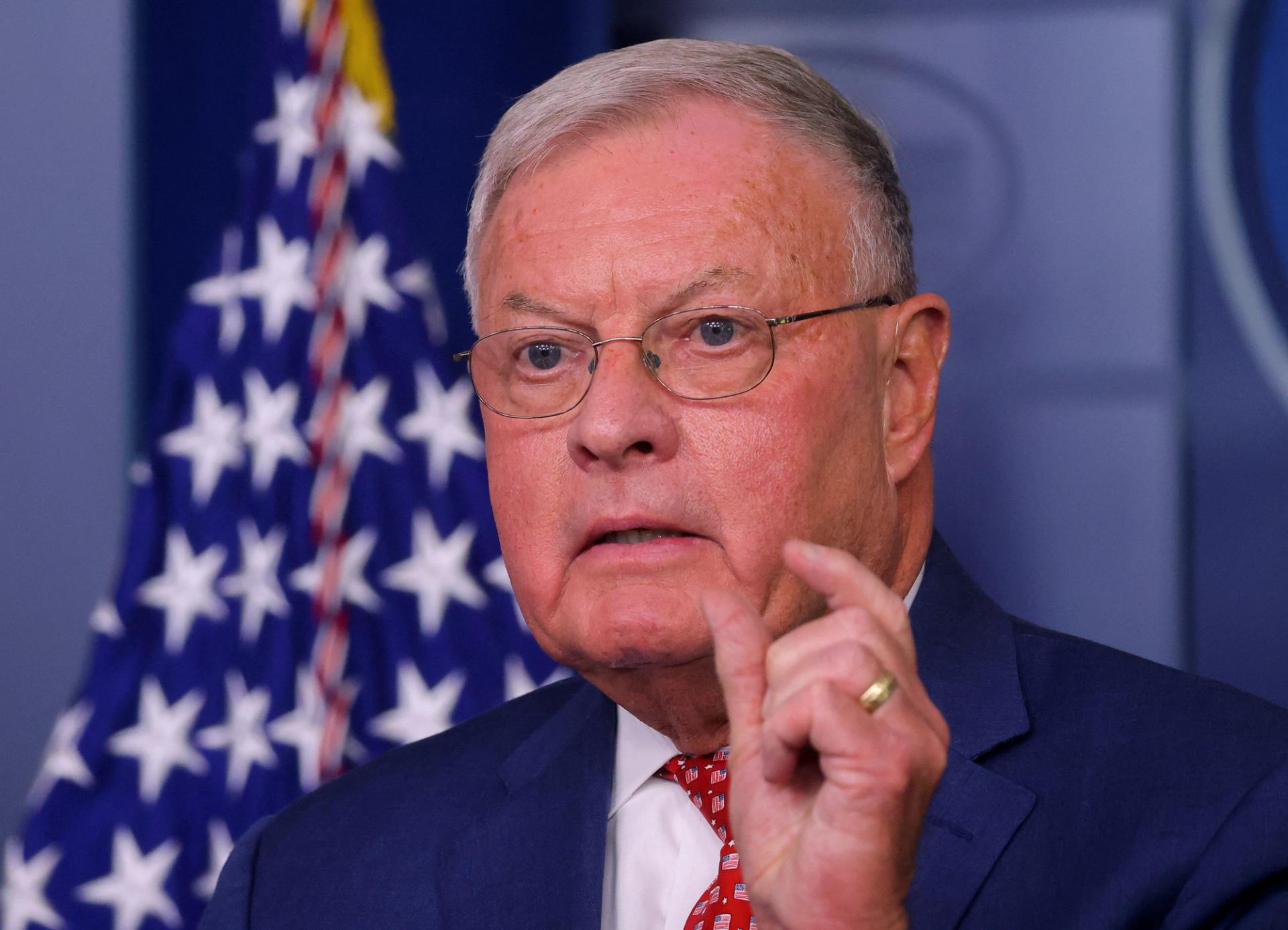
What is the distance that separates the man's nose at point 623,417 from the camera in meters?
1.62

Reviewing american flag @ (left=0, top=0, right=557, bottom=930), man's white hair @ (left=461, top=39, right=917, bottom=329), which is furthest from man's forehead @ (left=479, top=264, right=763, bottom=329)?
american flag @ (left=0, top=0, right=557, bottom=930)

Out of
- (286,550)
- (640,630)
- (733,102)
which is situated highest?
(733,102)

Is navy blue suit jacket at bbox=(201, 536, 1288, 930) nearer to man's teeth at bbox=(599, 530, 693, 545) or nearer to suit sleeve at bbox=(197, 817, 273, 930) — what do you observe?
suit sleeve at bbox=(197, 817, 273, 930)

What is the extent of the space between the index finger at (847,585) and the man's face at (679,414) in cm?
45

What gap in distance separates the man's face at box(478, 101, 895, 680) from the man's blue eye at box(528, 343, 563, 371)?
4cm

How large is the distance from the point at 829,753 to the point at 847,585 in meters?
0.14

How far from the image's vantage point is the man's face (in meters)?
1.63

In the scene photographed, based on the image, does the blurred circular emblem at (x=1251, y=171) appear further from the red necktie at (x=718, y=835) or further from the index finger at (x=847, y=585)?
the index finger at (x=847, y=585)

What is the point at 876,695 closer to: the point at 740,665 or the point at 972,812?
the point at 740,665

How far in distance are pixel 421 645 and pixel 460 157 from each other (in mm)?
1192

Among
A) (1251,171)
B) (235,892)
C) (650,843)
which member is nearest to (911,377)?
(650,843)

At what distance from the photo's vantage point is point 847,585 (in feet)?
3.88

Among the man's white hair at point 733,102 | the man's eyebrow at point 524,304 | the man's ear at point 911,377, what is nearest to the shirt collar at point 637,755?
the man's ear at point 911,377

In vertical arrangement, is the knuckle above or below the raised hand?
above
